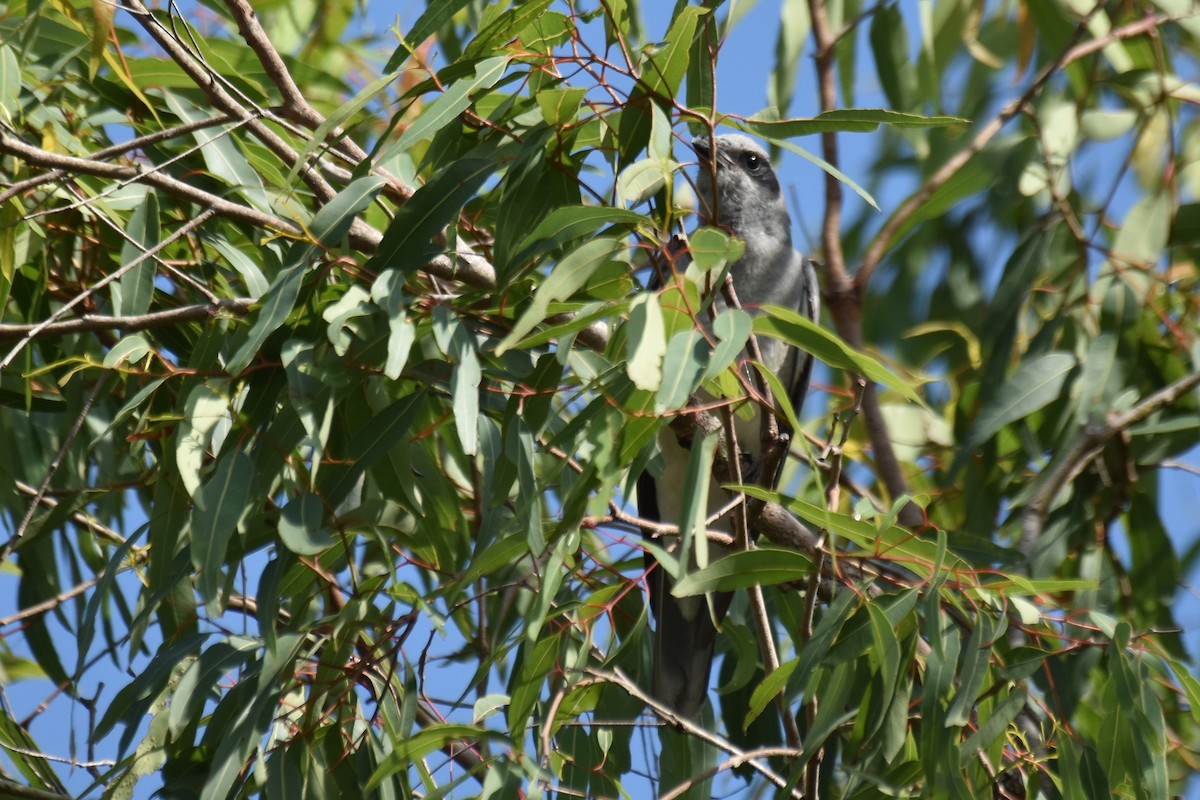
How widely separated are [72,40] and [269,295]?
1069mm

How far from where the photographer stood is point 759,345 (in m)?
3.62

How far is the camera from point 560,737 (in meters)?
2.38

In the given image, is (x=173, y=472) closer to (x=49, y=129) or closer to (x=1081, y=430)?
(x=49, y=129)

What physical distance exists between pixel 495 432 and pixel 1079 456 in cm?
151

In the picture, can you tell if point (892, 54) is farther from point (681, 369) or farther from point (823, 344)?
point (681, 369)

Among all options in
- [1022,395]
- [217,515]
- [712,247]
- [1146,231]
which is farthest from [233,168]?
[1146,231]

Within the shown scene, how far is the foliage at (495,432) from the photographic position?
6.29 feet

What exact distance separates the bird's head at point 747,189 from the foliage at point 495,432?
24.8 inches

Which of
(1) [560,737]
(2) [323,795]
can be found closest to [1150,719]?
(1) [560,737]

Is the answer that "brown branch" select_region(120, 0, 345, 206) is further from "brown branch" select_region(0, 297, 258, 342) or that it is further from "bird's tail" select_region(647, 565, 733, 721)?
"bird's tail" select_region(647, 565, 733, 721)

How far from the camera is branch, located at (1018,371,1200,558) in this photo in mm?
2945

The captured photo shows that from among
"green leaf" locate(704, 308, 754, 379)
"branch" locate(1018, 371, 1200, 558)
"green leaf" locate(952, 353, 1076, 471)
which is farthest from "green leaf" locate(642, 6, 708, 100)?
"branch" locate(1018, 371, 1200, 558)

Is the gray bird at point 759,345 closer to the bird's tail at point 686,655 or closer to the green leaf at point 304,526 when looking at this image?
the bird's tail at point 686,655

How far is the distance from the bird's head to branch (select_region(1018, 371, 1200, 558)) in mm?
1042
